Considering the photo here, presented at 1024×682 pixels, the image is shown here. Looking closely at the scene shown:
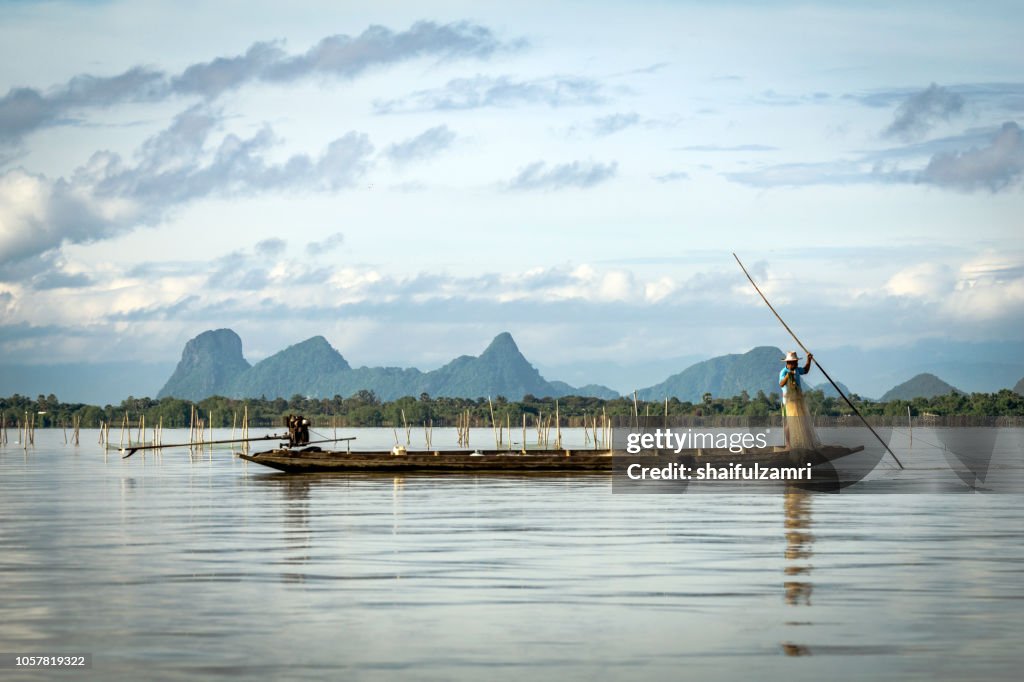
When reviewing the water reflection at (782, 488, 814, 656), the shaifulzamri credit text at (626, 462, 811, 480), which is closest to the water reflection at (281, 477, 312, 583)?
the water reflection at (782, 488, 814, 656)

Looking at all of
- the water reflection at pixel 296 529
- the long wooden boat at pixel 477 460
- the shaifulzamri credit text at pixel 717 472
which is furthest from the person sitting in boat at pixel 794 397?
the water reflection at pixel 296 529

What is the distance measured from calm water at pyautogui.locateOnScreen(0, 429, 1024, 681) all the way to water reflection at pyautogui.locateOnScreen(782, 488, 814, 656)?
0.25ft

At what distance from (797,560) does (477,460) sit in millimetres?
33973

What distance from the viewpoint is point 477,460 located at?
2237 inches

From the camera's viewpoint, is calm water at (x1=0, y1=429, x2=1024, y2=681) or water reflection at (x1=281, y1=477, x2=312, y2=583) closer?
calm water at (x1=0, y1=429, x2=1024, y2=681)

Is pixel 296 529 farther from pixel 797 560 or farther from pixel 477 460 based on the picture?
pixel 477 460

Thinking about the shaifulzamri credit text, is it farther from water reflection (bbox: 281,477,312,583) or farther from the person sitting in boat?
water reflection (bbox: 281,477,312,583)

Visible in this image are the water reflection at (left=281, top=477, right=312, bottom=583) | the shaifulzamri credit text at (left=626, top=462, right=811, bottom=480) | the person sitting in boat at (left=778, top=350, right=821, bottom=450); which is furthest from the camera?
the shaifulzamri credit text at (left=626, top=462, right=811, bottom=480)

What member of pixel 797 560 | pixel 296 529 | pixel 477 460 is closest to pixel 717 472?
pixel 477 460

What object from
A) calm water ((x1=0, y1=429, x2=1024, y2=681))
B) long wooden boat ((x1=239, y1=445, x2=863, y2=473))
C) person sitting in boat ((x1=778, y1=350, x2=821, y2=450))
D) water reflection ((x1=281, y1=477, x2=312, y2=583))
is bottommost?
calm water ((x1=0, y1=429, x2=1024, y2=681))

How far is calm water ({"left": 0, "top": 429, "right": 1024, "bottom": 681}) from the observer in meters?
14.5

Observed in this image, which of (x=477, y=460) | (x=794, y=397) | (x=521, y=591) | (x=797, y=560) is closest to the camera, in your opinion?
(x=521, y=591)

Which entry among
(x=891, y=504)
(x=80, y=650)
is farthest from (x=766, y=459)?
(x=80, y=650)

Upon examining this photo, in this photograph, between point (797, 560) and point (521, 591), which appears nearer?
point (521, 591)
